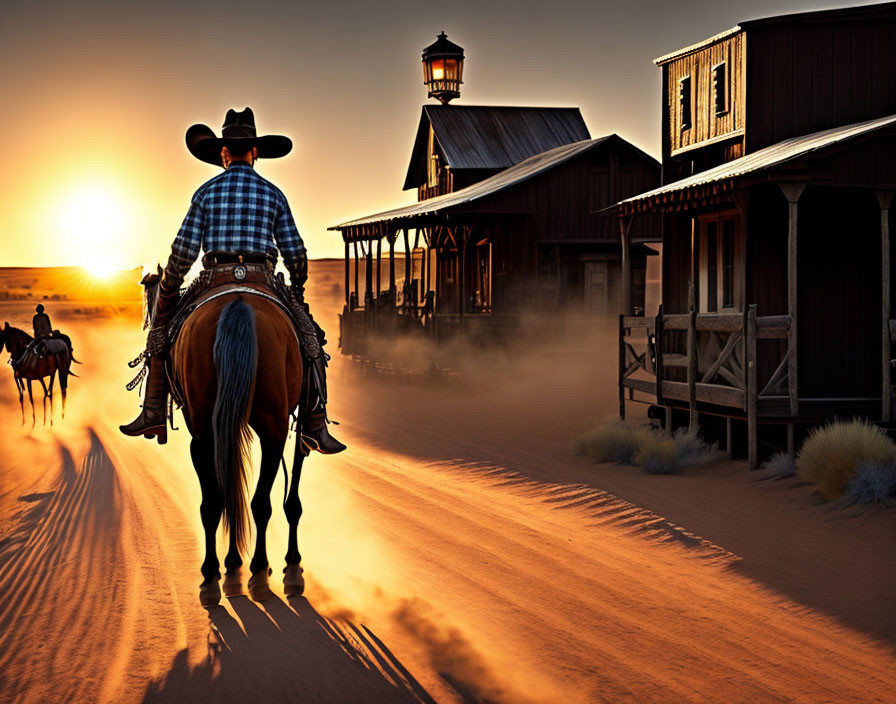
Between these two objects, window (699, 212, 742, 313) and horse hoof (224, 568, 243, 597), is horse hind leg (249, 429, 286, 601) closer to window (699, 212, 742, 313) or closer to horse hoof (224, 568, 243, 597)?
horse hoof (224, 568, 243, 597)

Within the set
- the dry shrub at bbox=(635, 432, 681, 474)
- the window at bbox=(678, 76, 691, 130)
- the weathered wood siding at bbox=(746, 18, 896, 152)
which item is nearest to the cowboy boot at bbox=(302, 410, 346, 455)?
the dry shrub at bbox=(635, 432, 681, 474)

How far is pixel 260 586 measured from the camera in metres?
7.21

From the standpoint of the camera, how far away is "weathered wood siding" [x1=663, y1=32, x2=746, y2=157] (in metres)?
15.9

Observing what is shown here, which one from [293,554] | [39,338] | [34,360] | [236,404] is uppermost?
[236,404]

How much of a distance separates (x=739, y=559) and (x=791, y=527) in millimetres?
1536

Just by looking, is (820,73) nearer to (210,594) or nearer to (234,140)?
(234,140)

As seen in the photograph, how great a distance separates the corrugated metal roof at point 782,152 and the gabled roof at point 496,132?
20.6 meters

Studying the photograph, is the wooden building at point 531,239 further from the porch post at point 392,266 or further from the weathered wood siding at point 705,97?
the weathered wood siding at point 705,97

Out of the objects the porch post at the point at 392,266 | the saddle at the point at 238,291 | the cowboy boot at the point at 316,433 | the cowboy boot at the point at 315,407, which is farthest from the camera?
the porch post at the point at 392,266

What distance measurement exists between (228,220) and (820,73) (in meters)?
10.7

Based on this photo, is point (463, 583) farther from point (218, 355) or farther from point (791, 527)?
point (791, 527)

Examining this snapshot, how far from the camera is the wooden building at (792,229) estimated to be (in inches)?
509

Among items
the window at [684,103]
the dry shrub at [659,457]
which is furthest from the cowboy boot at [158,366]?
the window at [684,103]

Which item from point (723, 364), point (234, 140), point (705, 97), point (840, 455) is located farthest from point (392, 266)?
point (234, 140)
